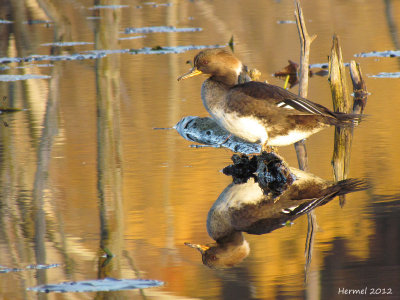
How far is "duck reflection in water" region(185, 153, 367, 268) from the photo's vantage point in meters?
4.95

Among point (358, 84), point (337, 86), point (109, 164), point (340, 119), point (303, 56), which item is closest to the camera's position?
point (340, 119)

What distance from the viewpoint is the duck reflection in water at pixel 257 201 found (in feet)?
16.2

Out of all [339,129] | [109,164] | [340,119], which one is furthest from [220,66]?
[339,129]

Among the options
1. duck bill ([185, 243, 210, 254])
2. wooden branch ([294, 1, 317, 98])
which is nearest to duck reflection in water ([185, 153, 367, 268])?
duck bill ([185, 243, 210, 254])

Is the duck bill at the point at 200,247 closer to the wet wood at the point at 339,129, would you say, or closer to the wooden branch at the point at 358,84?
the wet wood at the point at 339,129

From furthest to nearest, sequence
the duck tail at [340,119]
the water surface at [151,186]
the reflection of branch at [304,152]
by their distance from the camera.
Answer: the duck tail at [340,119] → the reflection of branch at [304,152] → the water surface at [151,186]

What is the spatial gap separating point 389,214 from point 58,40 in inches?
523

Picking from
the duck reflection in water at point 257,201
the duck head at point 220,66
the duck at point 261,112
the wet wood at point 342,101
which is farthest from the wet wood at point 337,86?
the duck reflection in water at point 257,201

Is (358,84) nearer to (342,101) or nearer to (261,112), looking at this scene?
(342,101)

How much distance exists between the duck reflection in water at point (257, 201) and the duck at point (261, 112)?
24 cm

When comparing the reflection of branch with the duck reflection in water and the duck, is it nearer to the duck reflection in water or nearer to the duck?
the duck reflection in water

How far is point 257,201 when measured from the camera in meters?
5.84

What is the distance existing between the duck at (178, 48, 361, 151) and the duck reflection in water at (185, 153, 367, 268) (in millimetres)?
235

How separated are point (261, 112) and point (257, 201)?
3.10ft
